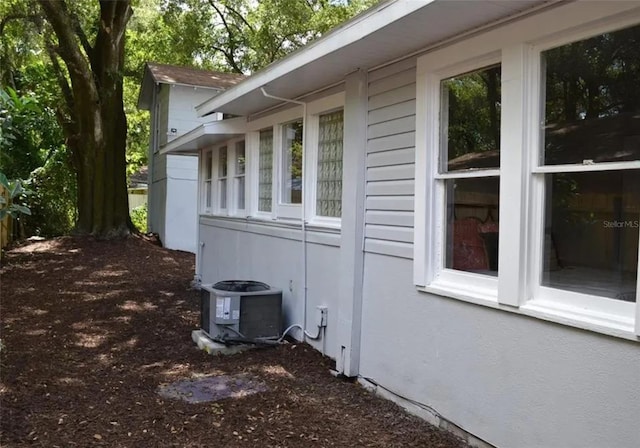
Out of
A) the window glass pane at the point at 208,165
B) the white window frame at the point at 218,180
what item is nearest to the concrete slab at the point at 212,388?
the white window frame at the point at 218,180

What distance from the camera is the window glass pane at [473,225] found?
358cm

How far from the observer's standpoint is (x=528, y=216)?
3.21m

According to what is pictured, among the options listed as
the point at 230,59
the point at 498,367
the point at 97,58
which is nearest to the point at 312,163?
the point at 498,367

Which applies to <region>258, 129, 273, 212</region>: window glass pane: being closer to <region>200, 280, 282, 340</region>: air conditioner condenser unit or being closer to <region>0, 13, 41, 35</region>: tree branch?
<region>200, 280, 282, 340</region>: air conditioner condenser unit

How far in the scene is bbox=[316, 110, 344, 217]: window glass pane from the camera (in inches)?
212

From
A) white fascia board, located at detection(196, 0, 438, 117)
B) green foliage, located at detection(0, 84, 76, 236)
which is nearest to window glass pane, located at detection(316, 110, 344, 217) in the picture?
white fascia board, located at detection(196, 0, 438, 117)

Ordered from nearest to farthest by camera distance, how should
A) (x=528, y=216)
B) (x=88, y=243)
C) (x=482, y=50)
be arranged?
1. (x=528, y=216)
2. (x=482, y=50)
3. (x=88, y=243)

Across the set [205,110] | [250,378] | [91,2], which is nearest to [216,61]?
[91,2]

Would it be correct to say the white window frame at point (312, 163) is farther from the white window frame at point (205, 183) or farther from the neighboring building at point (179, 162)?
the neighboring building at point (179, 162)

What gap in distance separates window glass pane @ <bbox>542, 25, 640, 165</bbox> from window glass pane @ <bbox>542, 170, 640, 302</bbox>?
142 millimetres

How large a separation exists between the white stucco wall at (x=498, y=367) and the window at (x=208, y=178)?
5364 mm

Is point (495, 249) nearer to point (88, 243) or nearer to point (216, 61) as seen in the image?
point (88, 243)

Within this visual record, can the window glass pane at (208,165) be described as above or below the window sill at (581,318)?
above

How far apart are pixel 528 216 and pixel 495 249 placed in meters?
0.42
